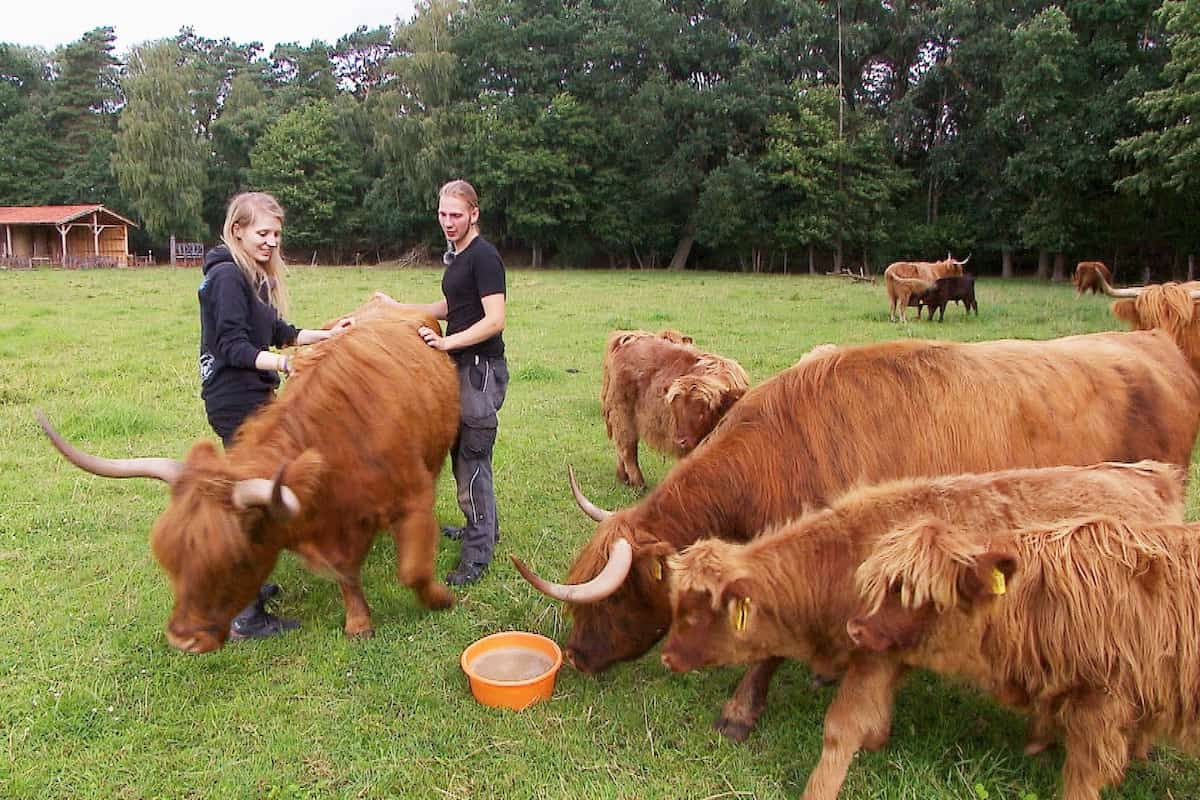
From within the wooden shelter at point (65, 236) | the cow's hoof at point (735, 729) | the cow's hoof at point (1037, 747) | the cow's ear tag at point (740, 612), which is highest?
the wooden shelter at point (65, 236)

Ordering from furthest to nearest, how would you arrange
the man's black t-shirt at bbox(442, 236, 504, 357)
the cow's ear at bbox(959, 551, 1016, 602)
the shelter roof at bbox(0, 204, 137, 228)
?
the shelter roof at bbox(0, 204, 137, 228) < the man's black t-shirt at bbox(442, 236, 504, 357) < the cow's ear at bbox(959, 551, 1016, 602)

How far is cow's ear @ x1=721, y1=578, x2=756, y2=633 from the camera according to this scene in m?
3.36

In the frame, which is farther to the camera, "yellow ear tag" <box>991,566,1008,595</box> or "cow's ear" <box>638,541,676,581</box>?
"cow's ear" <box>638,541,676,581</box>

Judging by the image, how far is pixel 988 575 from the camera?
3.03 meters

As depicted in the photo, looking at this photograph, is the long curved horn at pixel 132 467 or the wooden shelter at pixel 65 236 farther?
the wooden shelter at pixel 65 236

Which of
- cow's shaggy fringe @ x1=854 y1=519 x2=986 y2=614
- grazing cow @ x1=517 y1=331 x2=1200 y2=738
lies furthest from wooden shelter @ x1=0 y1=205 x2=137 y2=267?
cow's shaggy fringe @ x1=854 y1=519 x2=986 y2=614

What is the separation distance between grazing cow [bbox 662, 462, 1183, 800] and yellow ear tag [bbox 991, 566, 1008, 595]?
36 cm

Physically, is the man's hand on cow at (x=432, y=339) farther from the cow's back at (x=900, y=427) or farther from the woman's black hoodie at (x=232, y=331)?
the cow's back at (x=900, y=427)

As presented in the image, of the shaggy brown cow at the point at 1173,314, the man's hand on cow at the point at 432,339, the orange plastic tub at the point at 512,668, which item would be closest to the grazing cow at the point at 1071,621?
the orange plastic tub at the point at 512,668

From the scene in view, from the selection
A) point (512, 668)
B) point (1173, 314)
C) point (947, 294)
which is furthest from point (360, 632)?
point (947, 294)

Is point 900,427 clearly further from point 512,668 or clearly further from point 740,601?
point 512,668

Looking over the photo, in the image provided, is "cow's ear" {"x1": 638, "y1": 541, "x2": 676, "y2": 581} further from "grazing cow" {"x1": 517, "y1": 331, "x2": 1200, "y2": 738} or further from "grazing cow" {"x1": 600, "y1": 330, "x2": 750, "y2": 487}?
"grazing cow" {"x1": 600, "y1": 330, "x2": 750, "y2": 487}

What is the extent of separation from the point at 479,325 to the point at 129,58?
52.7 m

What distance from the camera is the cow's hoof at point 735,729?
12.3 feet
